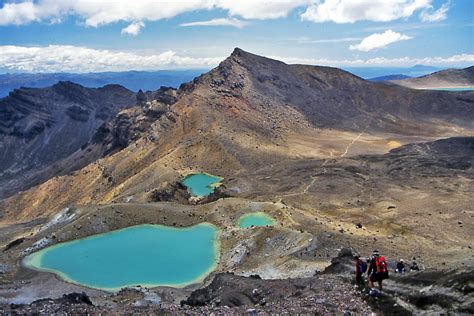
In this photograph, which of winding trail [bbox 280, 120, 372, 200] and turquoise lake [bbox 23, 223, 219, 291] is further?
winding trail [bbox 280, 120, 372, 200]

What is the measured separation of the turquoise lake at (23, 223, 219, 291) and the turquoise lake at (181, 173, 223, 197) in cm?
3181

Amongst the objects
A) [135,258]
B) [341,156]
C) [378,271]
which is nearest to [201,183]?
[341,156]

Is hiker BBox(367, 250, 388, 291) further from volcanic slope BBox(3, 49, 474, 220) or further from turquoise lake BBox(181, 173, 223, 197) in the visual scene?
turquoise lake BBox(181, 173, 223, 197)

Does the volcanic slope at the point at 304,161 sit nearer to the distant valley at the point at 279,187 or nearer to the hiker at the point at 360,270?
the distant valley at the point at 279,187

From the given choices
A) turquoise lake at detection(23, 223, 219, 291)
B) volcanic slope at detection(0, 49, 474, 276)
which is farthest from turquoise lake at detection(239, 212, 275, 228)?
turquoise lake at detection(23, 223, 219, 291)

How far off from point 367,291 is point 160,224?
32.7 m

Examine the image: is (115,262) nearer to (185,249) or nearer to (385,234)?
(185,249)

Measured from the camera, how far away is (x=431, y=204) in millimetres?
71875

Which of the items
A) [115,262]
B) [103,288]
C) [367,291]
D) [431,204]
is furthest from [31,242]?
[431,204]

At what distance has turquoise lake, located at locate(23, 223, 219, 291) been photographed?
40.3 m

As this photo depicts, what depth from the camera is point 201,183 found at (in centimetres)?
9044

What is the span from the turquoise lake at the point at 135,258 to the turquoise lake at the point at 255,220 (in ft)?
12.3

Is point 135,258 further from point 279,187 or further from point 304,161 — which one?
point 304,161

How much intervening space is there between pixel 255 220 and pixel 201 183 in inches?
1447
